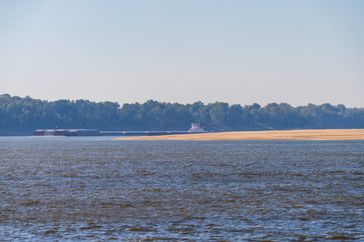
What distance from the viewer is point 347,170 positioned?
69.9 meters

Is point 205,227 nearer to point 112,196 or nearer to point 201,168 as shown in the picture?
point 112,196

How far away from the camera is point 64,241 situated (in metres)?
31.6

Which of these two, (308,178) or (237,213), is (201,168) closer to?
(308,178)

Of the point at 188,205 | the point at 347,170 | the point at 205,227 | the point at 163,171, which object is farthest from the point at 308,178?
the point at 205,227

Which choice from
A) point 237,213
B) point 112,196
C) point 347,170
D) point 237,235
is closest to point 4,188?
point 112,196

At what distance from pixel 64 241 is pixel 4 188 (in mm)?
23680

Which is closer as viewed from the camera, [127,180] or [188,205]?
[188,205]

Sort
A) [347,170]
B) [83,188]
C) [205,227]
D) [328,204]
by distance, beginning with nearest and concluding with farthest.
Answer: [205,227], [328,204], [83,188], [347,170]

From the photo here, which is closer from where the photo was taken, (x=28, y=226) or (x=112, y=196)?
(x=28, y=226)

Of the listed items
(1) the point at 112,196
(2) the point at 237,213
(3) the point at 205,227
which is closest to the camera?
(3) the point at 205,227

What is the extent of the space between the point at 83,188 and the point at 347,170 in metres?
27.5

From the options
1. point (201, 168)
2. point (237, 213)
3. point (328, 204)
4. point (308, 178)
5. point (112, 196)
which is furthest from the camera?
point (201, 168)

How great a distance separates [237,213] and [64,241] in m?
10.6

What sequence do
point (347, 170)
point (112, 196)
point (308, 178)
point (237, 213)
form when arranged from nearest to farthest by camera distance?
point (237, 213) → point (112, 196) → point (308, 178) → point (347, 170)
